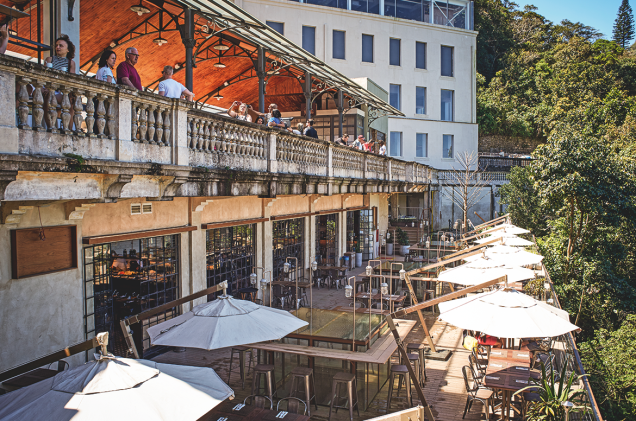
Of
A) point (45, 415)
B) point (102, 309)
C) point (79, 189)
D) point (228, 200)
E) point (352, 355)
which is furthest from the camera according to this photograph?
point (228, 200)

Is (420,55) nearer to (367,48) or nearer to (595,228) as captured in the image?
(367,48)

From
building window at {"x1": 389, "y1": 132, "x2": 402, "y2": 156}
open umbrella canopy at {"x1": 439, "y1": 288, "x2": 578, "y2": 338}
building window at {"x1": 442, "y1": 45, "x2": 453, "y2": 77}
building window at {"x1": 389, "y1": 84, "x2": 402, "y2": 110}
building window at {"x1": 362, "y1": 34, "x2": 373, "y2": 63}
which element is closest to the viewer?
open umbrella canopy at {"x1": 439, "y1": 288, "x2": 578, "y2": 338}

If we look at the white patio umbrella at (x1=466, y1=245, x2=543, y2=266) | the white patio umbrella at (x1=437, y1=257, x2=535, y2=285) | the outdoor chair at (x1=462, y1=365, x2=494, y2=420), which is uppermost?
the white patio umbrella at (x1=466, y1=245, x2=543, y2=266)

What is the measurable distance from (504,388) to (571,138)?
1391cm

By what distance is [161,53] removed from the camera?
14.4 meters

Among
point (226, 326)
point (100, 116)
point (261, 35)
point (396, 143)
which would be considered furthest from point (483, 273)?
point (396, 143)

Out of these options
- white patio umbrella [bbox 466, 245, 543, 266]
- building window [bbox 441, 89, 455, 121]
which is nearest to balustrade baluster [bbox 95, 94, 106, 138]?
white patio umbrella [bbox 466, 245, 543, 266]

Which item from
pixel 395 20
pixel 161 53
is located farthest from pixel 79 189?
pixel 395 20

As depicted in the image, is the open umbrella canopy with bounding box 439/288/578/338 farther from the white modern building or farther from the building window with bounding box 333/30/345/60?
the building window with bounding box 333/30/345/60

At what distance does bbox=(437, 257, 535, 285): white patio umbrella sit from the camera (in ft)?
32.0

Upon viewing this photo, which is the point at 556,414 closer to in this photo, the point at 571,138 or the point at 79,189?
the point at 79,189

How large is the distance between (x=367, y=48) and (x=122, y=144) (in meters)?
Answer: 34.8

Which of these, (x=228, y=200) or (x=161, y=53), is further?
(x=161, y=53)

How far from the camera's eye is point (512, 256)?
11617 millimetres
